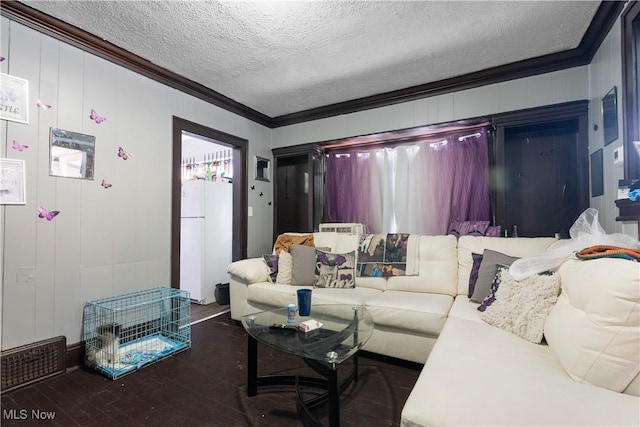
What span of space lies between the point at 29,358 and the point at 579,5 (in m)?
4.34

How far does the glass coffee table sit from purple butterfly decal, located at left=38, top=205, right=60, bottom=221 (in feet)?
5.18

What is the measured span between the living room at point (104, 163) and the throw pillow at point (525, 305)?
725 mm

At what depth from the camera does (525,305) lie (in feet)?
5.19

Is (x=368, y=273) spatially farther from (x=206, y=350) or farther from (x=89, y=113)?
(x=89, y=113)

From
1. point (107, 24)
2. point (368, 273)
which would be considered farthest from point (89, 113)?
point (368, 273)

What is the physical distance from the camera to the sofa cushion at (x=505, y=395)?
857 millimetres

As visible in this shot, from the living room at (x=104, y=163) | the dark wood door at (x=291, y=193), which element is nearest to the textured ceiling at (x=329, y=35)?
the living room at (x=104, y=163)

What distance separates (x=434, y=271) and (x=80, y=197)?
9.60 ft

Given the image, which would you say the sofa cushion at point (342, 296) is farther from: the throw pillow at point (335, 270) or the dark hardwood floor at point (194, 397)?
the dark hardwood floor at point (194, 397)

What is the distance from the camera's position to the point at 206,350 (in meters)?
2.36

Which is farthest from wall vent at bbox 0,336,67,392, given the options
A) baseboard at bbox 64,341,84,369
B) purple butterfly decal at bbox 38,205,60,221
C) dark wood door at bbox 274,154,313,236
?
dark wood door at bbox 274,154,313,236

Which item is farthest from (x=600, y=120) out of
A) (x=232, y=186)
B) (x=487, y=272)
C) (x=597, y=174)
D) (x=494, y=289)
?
(x=232, y=186)

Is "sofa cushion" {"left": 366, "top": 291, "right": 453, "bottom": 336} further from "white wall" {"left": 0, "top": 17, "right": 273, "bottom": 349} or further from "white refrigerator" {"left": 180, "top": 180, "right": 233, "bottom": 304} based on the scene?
"white refrigerator" {"left": 180, "top": 180, "right": 233, "bottom": 304}

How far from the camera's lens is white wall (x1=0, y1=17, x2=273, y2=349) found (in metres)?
1.91
